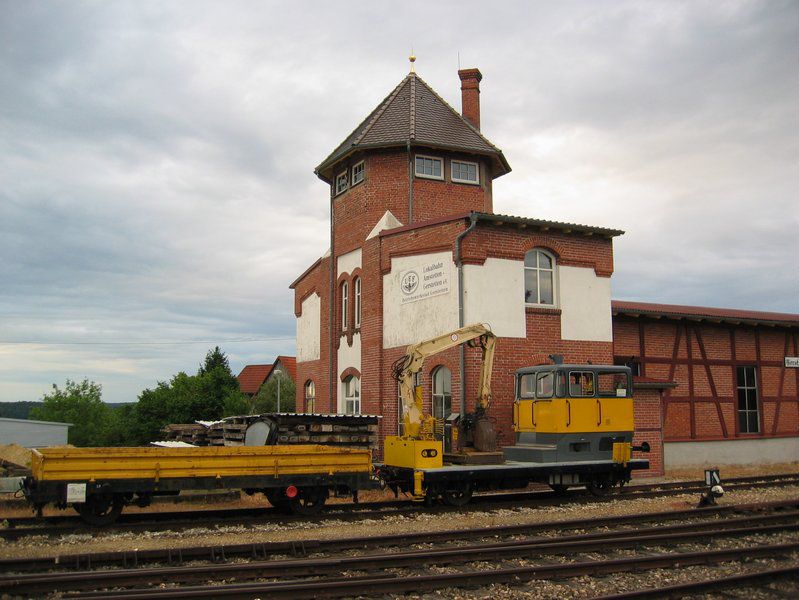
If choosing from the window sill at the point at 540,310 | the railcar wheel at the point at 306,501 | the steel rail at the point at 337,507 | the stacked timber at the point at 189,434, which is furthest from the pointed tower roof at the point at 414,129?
the railcar wheel at the point at 306,501

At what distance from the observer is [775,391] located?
79.0 feet

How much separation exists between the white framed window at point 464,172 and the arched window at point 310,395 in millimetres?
9004

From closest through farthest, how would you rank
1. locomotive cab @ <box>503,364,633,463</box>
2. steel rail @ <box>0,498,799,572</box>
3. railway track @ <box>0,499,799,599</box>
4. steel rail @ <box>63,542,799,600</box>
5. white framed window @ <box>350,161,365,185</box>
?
steel rail @ <box>63,542,799,600</box>
railway track @ <box>0,499,799,599</box>
steel rail @ <box>0,498,799,572</box>
locomotive cab @ <box>503,364,633,463</box>
white framed window @ <box>350,161,365,185</box>

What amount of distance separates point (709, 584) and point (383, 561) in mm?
3531

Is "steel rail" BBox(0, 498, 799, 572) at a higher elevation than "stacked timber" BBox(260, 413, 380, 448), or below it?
below

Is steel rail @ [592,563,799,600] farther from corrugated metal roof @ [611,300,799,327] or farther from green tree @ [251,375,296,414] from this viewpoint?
green tree @ [251,375,296,414]

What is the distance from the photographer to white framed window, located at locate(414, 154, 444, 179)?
2275 centimetres

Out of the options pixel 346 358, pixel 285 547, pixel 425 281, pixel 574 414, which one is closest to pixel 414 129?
pixel 425 281

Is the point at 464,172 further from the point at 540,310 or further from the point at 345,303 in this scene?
the point at 540,310

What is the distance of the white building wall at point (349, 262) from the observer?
893 inches

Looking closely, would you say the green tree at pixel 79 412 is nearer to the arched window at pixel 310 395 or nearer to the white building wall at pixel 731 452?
the arched window at pixel 310 395

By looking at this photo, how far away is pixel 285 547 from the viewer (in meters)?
9.00

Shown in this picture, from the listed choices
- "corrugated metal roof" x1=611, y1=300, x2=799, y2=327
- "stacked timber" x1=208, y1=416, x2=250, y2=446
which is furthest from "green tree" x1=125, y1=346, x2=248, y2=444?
"corrugated metal roof" x1=611, y1=300, x2=799, y2=327

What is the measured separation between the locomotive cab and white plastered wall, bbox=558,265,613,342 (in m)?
3.53
